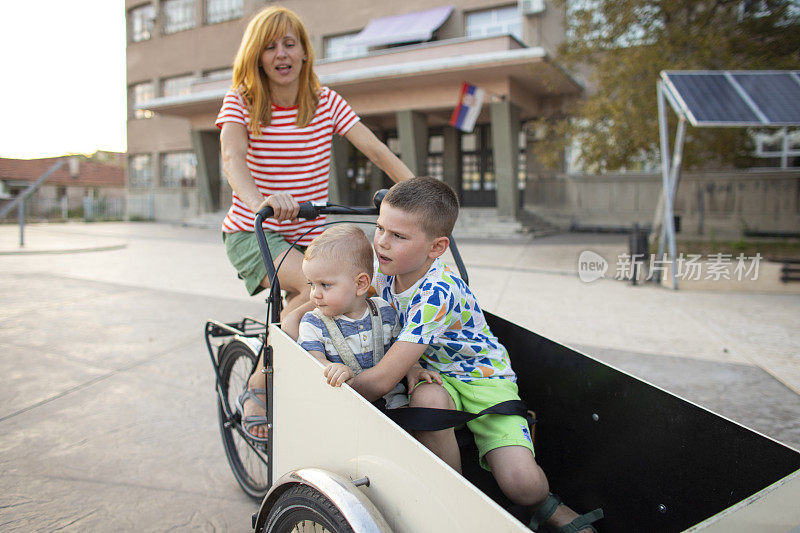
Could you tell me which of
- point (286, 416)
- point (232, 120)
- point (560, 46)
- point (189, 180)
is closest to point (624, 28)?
point (560, 46)

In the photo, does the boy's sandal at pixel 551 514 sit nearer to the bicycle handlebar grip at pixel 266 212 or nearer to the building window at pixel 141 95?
the bicycle handlebar grip at pixel 266 212

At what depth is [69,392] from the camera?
11.0 ft

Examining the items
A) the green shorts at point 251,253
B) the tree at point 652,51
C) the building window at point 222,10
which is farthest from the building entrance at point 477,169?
the green shorts at point 251,253

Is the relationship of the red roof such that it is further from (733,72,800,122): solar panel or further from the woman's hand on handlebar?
the woman's hand on handlebar

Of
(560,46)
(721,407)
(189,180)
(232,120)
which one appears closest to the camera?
(232,120)

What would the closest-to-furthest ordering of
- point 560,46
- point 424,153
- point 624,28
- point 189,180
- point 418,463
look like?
point 418,463 → point 624,28 → point 560,46 → point 424,153 → point 189,180

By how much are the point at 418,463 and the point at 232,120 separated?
1585 millimetres

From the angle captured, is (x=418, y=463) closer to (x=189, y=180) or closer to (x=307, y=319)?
(x=307, y=319)

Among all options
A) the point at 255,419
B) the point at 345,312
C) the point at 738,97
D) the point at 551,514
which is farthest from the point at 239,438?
the point at 738,97

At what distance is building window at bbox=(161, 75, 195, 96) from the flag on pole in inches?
640

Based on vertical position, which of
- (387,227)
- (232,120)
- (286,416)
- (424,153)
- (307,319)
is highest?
(424,153)

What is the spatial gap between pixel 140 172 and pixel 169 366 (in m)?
27.5

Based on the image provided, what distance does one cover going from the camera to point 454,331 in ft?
5.65

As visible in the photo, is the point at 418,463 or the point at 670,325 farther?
the point at 670,325
